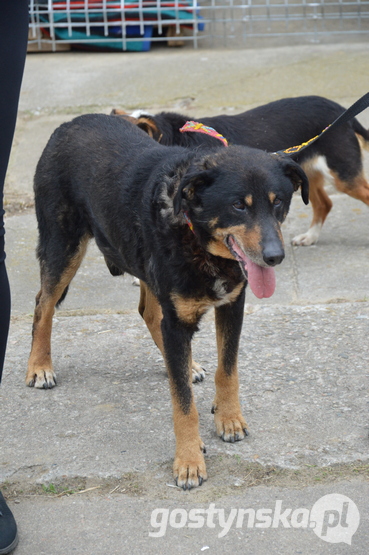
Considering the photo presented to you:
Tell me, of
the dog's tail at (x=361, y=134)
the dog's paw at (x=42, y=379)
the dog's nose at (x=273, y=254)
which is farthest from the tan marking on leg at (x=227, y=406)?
the dog's tail at (x=361, y=134)

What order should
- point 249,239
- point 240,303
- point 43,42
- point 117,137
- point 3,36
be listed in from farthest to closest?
1. point 43,42
2. point 117,137
3. point 240,303
4. point 249,239
5. point 3,36

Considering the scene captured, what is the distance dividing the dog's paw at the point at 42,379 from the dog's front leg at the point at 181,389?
3.05 feet

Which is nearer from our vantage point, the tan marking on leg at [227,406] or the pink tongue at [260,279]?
the pink tongue at [260,279]

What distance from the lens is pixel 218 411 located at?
10.2 ft

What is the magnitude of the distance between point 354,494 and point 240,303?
89cm

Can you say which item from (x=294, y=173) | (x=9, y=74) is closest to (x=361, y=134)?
(x=294, y=173)

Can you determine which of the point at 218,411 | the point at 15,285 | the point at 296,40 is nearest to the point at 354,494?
the point at 218,411

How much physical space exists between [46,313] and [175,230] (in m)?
1.12

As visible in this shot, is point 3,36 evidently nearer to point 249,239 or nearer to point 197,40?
point 249,239

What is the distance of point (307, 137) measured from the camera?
5277mm

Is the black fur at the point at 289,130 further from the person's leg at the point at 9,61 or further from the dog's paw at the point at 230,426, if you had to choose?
the person's leg at the point at 9,61

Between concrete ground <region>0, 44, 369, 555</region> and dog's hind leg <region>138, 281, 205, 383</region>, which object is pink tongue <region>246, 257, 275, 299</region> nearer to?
concrete ground <region>0, 44, 369, 555</region>

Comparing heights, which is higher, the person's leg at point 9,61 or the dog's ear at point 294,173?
the person's leg at point 9,61

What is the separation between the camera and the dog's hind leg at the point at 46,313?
3557 mm
